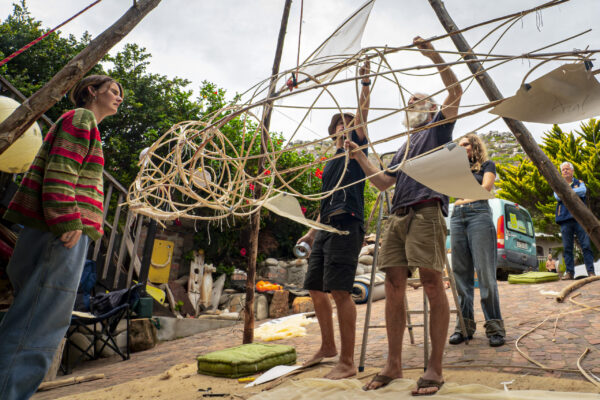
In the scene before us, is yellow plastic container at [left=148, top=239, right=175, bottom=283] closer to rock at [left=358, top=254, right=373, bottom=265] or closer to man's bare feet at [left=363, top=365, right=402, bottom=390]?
rock at [left=358, top=254, right=373, bottom=265]

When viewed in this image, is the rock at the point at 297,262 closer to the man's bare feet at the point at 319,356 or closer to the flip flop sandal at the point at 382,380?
the man's bare feet at the point at 319,356

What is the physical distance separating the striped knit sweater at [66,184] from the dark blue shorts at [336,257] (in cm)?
136

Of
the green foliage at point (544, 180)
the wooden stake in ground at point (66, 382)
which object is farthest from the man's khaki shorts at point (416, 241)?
the green foliage at point (544, 180)

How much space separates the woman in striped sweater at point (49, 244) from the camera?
148 cm

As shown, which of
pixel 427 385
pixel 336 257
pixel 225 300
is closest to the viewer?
pixel 427 385

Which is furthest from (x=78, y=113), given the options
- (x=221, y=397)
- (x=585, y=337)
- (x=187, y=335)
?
(x=187, y=335)

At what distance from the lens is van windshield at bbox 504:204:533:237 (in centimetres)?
699

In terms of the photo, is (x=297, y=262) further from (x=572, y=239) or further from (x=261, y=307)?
(x=572, y=239)

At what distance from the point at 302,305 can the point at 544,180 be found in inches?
352

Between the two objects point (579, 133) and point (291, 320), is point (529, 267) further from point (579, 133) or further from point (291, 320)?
point (579, 133)

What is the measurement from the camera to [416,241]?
2072mm

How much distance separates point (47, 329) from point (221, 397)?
41.7 inches

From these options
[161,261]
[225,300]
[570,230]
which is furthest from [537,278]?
[161,261]

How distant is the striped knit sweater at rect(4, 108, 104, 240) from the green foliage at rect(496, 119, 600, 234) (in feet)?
43.5
